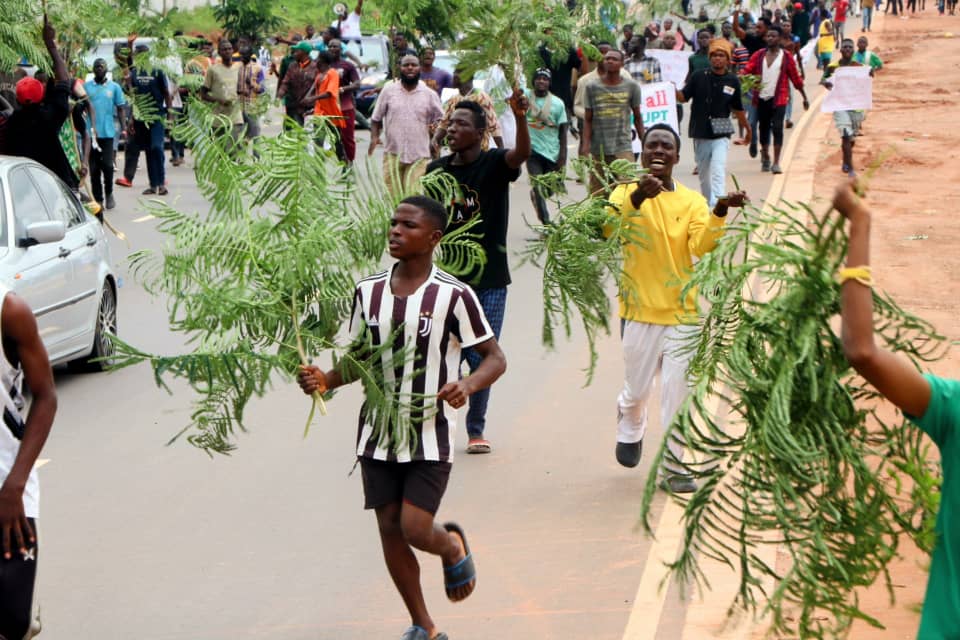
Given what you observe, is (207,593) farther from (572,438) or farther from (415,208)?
(572,438)

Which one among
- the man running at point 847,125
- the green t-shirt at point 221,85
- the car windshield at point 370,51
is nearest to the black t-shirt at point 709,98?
the man running at point 847,125

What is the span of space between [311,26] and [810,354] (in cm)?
3428

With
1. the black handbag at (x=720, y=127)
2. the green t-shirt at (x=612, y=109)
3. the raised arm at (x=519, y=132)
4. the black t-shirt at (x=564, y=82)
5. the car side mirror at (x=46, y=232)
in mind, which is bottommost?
the black t-shirt at (x=564, y=82)

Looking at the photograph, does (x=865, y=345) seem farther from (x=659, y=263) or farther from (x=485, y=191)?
(x=485, y=191)

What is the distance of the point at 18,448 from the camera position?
449 cm

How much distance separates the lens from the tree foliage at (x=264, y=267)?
5.20 m

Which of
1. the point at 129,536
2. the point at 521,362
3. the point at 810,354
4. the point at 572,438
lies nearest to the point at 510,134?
the point at 521,362

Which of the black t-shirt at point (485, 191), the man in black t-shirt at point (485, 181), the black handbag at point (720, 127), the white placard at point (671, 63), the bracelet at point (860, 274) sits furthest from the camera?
the white placard at point (671, 63)

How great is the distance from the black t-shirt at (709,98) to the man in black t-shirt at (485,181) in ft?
28.4

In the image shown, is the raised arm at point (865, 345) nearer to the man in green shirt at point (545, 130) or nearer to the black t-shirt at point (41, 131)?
the black t-shirt at point (41, 131)

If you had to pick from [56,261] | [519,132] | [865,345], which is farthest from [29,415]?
[56,261]

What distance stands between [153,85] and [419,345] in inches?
623

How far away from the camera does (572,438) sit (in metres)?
8.45

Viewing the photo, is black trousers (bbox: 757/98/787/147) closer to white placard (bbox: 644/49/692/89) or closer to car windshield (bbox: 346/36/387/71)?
white placard (bbox: 644/49/692/89)
